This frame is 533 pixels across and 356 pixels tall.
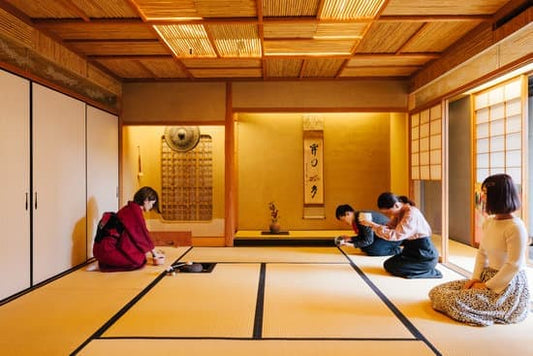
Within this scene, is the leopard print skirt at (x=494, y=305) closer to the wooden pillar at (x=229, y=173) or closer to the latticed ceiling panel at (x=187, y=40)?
the latticed ceiling panel at (x=187, y=40)

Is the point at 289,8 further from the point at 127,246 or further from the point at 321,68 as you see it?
the point at 127,246

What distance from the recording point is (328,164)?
6781mm

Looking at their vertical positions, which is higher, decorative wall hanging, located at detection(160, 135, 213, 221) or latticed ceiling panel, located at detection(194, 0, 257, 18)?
latticed ceiling panel, located at detection(194, 0, 257, 18)

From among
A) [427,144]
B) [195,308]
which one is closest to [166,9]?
[195,308]

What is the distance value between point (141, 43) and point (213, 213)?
3209 millimetres

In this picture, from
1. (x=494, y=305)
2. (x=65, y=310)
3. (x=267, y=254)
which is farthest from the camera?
(x=267, y=254)

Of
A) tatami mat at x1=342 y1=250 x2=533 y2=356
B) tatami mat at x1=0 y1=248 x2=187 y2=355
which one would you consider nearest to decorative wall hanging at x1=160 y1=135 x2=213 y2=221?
tatami mat at x1=0 y1=248 x2=187 y2=355

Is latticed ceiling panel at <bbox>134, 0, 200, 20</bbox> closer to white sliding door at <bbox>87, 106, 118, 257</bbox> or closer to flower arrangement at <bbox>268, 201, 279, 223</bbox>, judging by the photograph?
white sliding door at <bbox>87, 106, 118, 257</bbox>

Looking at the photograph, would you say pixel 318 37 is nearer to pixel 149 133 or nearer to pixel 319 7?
pixel 319 7

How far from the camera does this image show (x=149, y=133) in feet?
21.8

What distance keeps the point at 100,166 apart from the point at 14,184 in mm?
1787

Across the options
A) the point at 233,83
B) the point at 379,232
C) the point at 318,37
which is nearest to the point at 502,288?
the point at 379,232

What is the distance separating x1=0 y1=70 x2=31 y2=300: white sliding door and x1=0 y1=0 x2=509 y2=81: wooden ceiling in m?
0.72

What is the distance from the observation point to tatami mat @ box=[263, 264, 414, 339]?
244cm
